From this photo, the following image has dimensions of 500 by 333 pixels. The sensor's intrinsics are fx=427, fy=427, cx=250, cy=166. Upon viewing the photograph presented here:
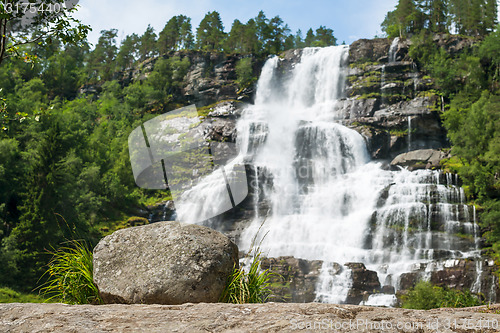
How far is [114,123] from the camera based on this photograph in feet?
189

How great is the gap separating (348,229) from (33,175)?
74.3ft

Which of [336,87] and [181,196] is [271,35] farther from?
[181,196]

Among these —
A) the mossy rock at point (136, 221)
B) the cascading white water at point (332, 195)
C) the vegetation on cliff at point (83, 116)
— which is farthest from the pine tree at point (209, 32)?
the mossy rock at point (136, 221)

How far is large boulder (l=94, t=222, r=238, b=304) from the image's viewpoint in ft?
14.2

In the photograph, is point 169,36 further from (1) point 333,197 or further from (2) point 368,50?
(1) point 333,197

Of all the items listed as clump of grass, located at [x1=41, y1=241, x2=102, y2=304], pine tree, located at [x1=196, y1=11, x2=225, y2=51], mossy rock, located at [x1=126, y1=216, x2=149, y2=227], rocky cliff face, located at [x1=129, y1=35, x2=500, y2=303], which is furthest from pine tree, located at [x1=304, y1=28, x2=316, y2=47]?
clump of grass, located at [x1=41, y1=241, x2=102, y2=304]

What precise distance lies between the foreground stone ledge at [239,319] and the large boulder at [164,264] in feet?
3.33

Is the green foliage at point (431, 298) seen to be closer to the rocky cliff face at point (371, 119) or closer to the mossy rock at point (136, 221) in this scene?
the rocky cliff face at point (371, 119)

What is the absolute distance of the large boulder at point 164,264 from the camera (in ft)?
14.2

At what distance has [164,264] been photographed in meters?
4.47

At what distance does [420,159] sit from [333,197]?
9.18 meters

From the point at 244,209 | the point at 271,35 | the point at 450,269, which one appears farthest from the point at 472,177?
the point at 271,35

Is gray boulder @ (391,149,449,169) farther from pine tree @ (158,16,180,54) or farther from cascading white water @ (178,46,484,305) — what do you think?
pine tree @ (158,16,180,54)

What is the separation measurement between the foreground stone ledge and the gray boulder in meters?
35.8
